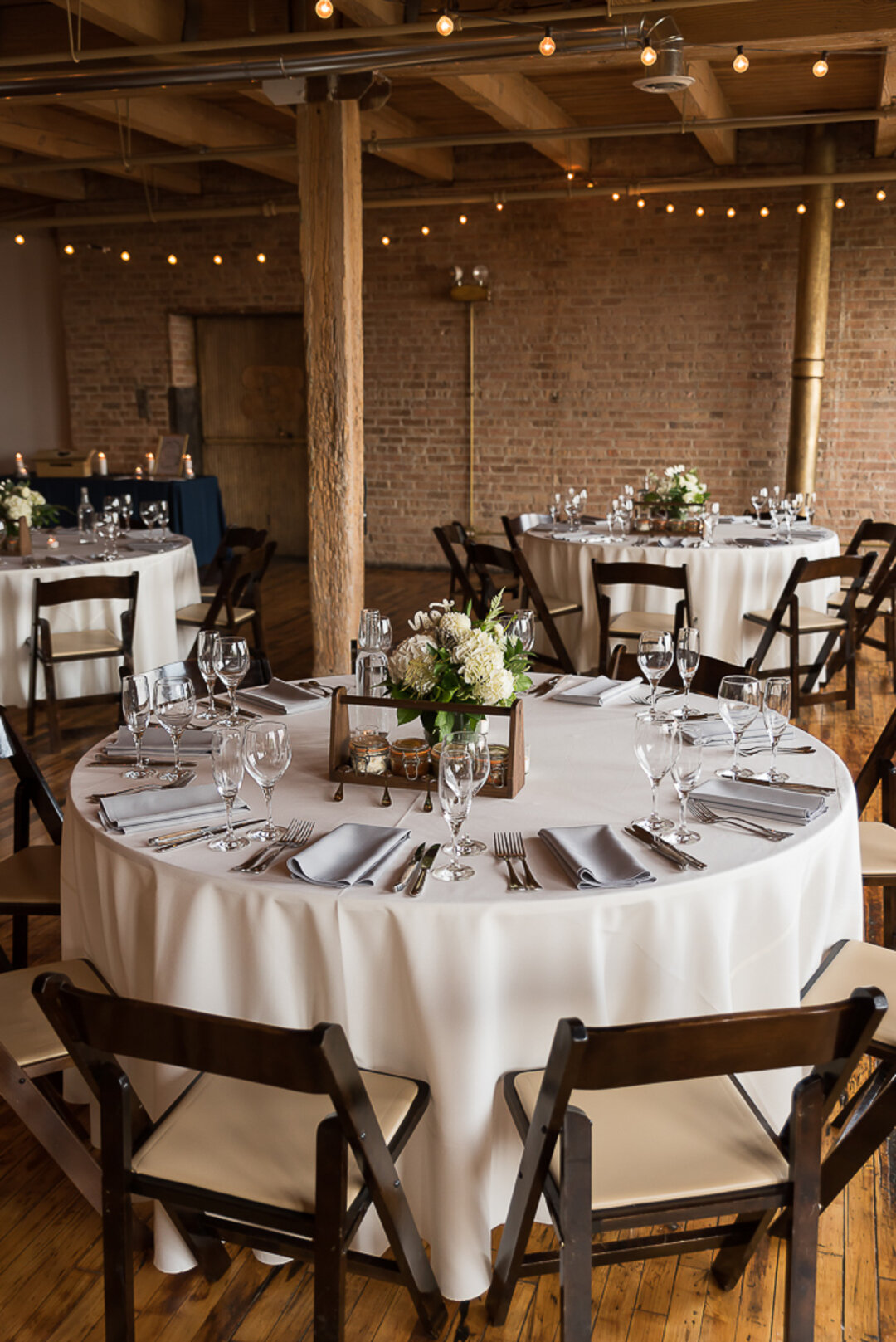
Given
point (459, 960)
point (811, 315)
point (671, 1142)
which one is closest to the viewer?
point (671, 1142)

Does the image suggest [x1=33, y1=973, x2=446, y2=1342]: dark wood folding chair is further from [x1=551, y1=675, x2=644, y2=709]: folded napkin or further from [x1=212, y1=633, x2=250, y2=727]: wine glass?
[x1=551, y1=675, x2=644, y2=709]: folded napkin

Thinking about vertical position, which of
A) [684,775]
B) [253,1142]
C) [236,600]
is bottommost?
[253,1142]

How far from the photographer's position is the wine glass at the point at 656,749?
2180 mm

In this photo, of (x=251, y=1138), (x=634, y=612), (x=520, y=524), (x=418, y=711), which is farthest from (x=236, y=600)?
(x=251, y=1138)

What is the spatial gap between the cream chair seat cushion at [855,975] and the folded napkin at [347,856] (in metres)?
0.90

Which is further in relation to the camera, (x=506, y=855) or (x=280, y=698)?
(x=280, y=698)

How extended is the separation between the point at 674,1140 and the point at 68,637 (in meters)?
4.58

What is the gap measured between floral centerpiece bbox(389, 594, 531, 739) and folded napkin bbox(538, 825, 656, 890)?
14.0 inches

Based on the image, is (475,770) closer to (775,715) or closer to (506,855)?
(506,855)

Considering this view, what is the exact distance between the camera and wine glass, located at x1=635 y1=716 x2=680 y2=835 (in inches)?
85.8

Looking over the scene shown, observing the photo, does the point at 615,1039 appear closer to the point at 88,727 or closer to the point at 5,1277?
the point at 5,1277

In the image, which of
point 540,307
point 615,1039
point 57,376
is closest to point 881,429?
point 540,307

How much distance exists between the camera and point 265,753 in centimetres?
216

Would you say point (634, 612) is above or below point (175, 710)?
below
